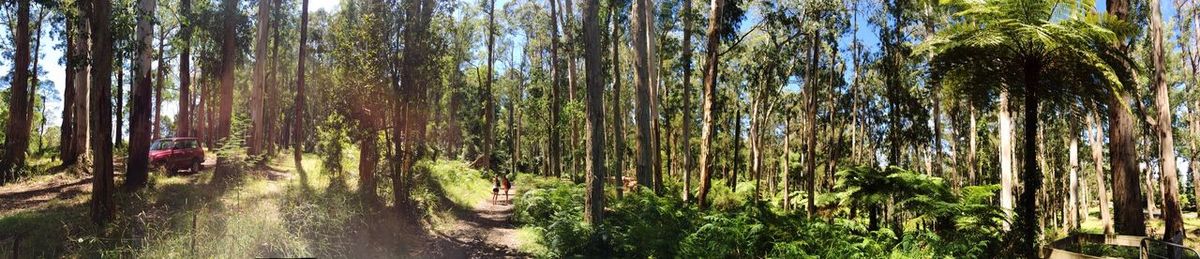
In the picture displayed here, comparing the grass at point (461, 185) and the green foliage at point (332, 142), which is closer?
the green foliage at point (332, 142)

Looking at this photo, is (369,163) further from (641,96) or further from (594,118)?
(641,96)

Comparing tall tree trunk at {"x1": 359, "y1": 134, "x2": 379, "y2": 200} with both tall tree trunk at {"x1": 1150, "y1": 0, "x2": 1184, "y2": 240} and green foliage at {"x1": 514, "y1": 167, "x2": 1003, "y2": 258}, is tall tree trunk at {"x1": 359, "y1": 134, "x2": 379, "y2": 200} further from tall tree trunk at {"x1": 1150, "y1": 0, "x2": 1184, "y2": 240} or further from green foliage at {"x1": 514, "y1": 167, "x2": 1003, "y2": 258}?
tall tree trunk at {"x1": 1150, "y1": 0, "x2": 1184, "y2": 240}

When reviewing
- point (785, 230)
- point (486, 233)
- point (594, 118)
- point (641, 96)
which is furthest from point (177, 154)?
point (785, 230)

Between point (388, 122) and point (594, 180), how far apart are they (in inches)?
191

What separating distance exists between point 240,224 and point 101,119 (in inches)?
120

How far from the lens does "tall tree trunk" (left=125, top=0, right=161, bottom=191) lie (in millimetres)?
12891

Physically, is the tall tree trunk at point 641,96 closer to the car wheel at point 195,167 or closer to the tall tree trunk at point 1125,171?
the tall tree trunk at point 1125,171

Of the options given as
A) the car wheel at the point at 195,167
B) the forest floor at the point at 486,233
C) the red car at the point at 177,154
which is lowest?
the forest floor at the point at 486,233

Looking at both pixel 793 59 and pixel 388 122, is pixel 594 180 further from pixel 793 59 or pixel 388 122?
pixel 793 59

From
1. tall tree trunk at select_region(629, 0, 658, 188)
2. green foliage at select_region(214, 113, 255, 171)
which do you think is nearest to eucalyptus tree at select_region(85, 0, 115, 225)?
green foliage at select_region(214, 113, 255, 171)

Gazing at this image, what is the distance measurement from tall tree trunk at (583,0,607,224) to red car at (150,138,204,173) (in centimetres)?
1203

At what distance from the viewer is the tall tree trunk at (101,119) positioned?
9.25 m

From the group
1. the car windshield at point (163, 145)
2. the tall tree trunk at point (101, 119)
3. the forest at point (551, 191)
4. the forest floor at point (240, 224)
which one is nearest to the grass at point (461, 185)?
the forest at point (551, 191)

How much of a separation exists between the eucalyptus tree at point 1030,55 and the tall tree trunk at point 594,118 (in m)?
5.15
